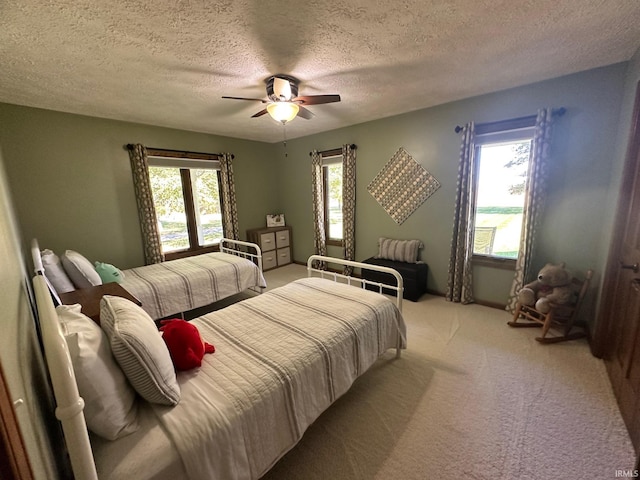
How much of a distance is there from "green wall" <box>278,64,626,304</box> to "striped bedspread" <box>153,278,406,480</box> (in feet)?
5.79

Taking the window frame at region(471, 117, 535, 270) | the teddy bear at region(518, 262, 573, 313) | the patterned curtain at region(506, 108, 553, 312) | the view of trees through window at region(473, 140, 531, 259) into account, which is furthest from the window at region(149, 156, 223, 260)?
the teddy bear at region(518, 262, 573, 313)

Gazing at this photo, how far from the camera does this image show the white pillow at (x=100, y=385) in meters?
0.91

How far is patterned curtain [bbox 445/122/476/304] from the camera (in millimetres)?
3000

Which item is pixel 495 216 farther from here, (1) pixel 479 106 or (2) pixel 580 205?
(1) pixel 479 106

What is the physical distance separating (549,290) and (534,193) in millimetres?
981

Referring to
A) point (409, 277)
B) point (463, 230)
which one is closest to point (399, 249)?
point (409, 277)

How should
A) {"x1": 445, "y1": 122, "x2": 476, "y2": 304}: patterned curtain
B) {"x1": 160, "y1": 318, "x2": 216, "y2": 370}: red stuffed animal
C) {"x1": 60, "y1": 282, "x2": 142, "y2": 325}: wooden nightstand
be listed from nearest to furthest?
1. {"x1": 160, "y1": 318, "x2": 216, "y2": 370}: red stuffed animal
2. {"x1": 60, "y1": 282, "x2": 142, "y2": 325}: wooden nightstand
3. {"x1": 445, "y1": 122, "x2": 476, "y2": 304}: patterned curtain

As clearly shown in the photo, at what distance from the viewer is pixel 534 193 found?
2.63m

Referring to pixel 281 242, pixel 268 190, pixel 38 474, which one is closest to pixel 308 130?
pixel 268 190

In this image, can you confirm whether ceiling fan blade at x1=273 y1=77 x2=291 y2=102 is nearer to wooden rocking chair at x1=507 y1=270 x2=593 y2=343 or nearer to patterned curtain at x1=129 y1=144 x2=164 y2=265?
patterned curtain at x1=129 y1=144 x2=164 y2=265

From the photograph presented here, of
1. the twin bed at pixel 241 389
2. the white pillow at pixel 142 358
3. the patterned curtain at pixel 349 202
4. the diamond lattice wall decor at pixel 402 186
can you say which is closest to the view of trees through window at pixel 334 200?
the patterned curtain at pixel 349 202

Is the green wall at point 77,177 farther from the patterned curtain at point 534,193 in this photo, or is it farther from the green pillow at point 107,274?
the patterned curtain at point 534,193

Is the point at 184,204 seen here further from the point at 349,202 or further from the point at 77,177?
the point at 349,202

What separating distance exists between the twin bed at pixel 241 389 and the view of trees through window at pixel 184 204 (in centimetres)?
268
